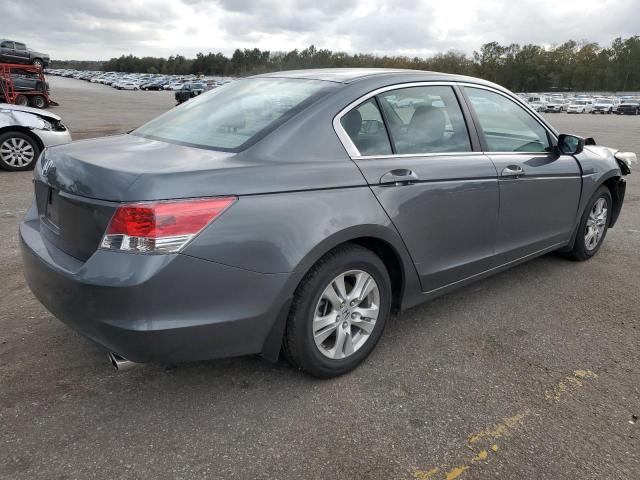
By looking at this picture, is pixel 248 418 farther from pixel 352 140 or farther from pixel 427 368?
pixel 352 140

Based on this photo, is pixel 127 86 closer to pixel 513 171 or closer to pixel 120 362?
pixel 513 171

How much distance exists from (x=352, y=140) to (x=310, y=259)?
74cm

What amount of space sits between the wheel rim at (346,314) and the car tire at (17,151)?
7.96 metres

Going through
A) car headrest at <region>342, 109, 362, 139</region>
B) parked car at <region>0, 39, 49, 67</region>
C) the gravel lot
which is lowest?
the gravel lot

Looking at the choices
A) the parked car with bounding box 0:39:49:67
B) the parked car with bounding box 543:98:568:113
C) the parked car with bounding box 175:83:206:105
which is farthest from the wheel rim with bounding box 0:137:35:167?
the parked car with bounding box 543:98:568:113

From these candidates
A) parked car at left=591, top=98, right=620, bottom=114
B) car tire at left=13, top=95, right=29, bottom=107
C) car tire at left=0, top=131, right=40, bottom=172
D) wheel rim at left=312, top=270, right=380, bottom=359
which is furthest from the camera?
parked car at left=591, top=98, right=620, bottom=114

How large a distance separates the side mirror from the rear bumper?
2.82 m

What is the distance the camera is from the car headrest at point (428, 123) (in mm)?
3266

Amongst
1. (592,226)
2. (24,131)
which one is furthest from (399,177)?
(24,131)

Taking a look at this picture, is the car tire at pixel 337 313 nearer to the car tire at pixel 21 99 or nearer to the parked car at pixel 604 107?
the car tire at pixel 21 99

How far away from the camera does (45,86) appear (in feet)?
87.1

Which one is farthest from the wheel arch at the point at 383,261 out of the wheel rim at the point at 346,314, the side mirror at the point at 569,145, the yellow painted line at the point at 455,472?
the side mirror at the point at 569,145

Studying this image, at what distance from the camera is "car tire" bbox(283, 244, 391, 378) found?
264 centimetres

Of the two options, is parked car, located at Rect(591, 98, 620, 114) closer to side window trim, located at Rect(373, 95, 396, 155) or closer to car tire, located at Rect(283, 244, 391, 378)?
side window trim, located at Rect(373, 95, 396, 155)
